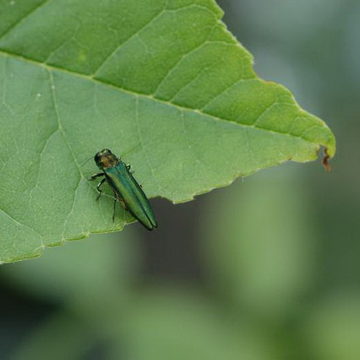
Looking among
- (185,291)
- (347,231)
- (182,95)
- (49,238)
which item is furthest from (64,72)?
(347,231)

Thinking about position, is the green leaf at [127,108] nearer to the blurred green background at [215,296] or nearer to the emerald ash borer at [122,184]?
the emerald ash borer at [122,184]

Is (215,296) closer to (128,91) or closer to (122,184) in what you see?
(122,184)

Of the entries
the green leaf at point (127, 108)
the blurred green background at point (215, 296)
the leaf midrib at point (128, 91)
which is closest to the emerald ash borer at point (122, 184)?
the green leaf at point (127, 108)

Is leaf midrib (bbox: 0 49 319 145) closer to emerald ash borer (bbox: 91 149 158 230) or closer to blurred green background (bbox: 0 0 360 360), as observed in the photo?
emerald ash borer (bbox: 91 149 158 230)

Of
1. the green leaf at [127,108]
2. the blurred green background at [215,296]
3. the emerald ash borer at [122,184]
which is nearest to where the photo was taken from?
the green leaf at [127,108]

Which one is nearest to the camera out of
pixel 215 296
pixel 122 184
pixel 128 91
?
pixel 128 91

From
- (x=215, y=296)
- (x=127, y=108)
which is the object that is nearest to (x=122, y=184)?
(x=127, y=108)
